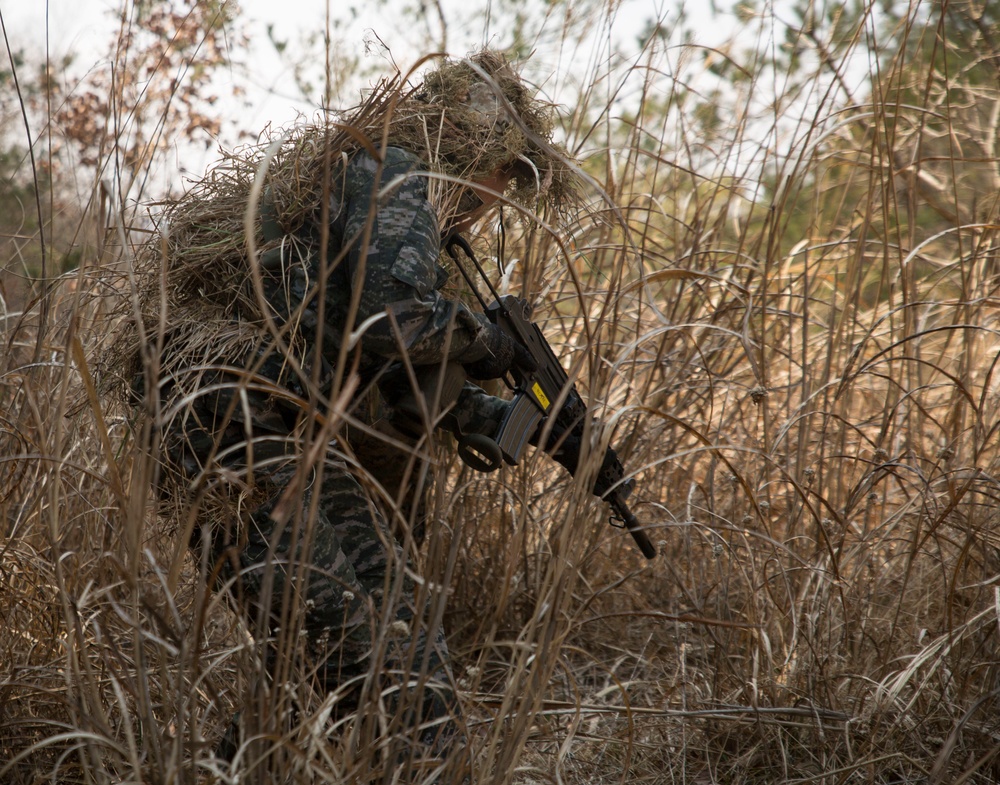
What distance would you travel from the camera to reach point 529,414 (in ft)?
7.26

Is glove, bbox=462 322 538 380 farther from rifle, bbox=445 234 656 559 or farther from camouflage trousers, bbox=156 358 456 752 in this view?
camouflage trousers, bbox=156 358 456 752

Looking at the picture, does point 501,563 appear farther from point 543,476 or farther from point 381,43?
point 381,43

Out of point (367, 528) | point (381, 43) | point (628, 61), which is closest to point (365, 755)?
point (367, 528)

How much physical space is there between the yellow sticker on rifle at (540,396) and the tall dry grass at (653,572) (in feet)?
0.88

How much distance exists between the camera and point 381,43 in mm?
2307

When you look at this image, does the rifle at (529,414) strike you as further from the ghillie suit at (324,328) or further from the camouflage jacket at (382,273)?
the camouflage jacket at (382,273)

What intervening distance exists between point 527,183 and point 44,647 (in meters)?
1.68

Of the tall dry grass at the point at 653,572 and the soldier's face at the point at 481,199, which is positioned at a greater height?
the soldier's face at the point at 481,199

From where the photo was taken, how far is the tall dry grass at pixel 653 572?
1.36 meters

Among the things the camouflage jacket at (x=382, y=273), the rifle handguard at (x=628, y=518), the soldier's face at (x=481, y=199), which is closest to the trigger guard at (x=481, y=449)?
the camouflage jacket at (x=382, y=273)

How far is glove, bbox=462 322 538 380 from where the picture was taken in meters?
2.12

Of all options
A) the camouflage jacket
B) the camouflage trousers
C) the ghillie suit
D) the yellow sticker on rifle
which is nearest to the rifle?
the yellow sticker on rifle

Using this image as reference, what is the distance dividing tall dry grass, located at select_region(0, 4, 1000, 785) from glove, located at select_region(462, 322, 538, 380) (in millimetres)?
262

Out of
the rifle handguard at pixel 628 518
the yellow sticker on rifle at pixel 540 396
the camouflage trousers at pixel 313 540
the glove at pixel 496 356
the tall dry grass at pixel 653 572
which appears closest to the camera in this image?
the tall dry grass at pixel 653 572
